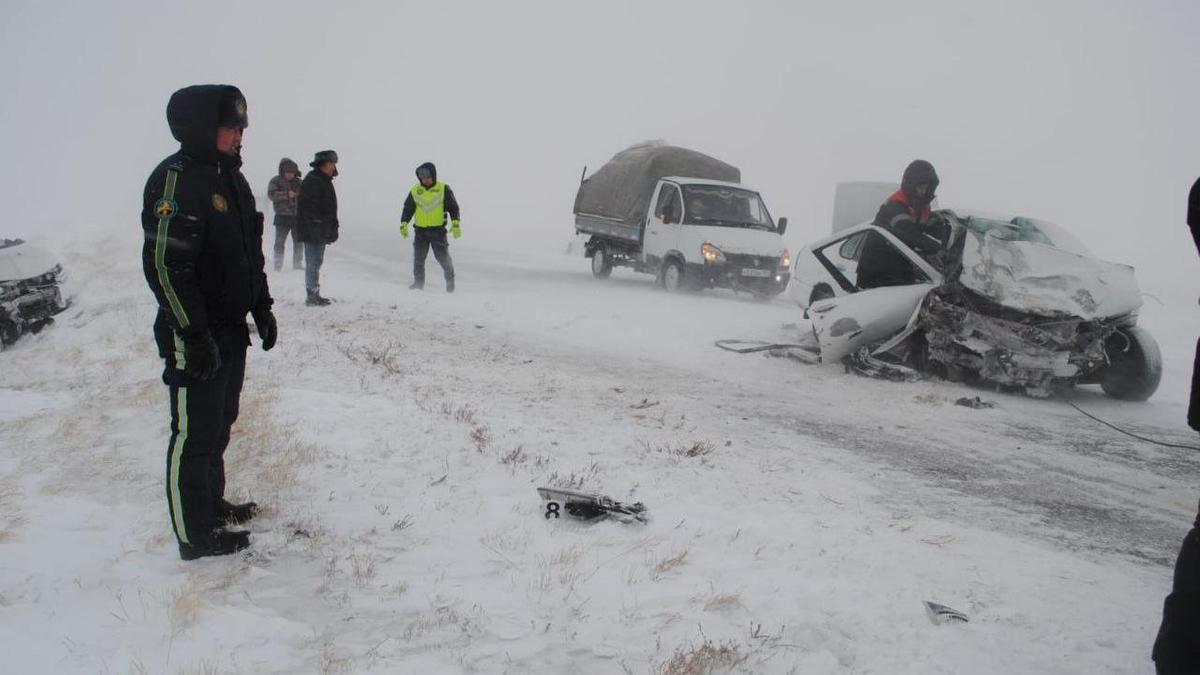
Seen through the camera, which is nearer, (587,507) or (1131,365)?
(587,507)

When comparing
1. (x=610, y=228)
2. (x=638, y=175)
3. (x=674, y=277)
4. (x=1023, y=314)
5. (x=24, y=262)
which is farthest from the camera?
(x=610, y=228)

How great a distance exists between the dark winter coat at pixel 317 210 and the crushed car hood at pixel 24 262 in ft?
12.8

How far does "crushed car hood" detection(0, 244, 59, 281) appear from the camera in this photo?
1024 centimetres

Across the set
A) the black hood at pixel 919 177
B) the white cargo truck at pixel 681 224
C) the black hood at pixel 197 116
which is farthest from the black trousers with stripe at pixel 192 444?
the white cargo truck at pixel 681 224

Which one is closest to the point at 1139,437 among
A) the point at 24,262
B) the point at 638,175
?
the point at 638,175

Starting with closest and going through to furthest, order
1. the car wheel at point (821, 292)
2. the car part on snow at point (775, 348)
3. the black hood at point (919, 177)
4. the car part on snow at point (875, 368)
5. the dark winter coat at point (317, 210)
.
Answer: the car part on snow at point (875, 368), the black hood at point (919, 177), the car part on snow at point (775, 348), the car wheel at point (821, 292), the dark winter coat at point (317, 210)

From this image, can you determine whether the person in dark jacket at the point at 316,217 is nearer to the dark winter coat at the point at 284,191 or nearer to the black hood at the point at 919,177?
the dark winter coat at the point at 284,191

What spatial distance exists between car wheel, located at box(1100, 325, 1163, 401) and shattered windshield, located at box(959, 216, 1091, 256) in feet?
3.43

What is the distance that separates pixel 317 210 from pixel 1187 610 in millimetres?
10010

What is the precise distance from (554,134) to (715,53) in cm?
5807

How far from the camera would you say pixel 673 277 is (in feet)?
46.2

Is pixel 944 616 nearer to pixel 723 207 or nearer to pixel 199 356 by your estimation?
pixel 199 356

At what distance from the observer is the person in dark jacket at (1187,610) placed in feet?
6.19

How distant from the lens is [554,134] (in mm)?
85375
